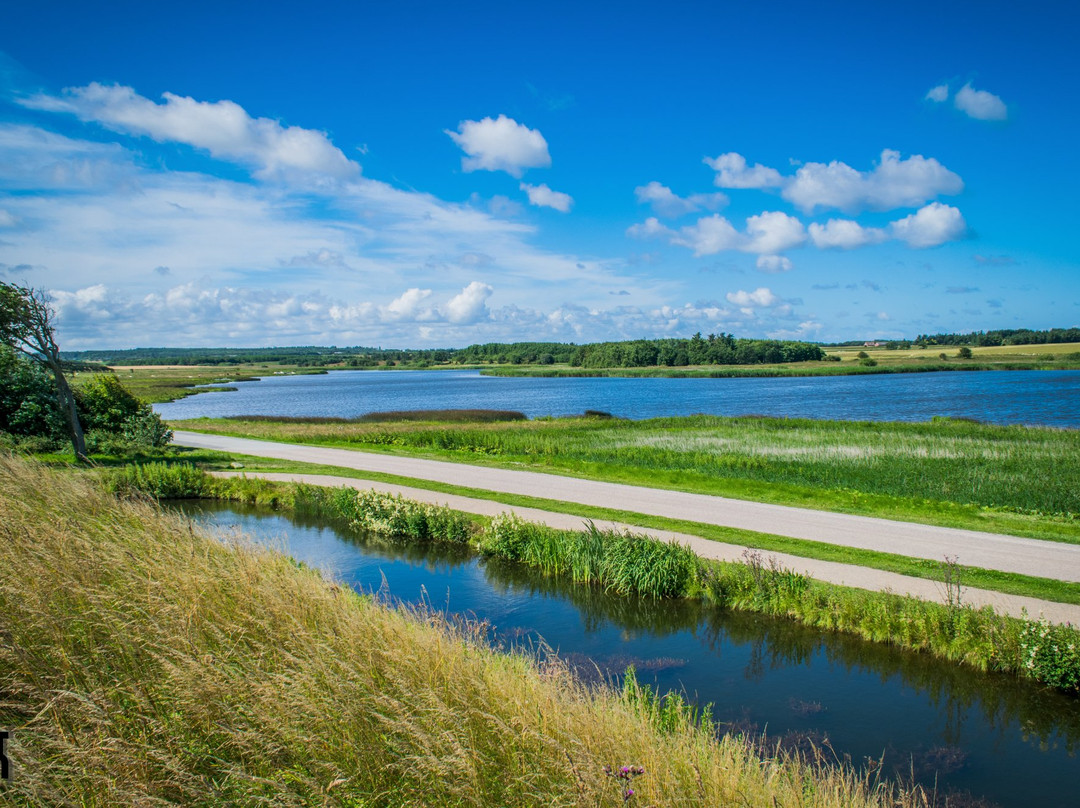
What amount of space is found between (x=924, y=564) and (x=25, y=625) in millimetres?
13849

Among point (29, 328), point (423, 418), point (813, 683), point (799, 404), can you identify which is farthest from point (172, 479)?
point (799, 404)

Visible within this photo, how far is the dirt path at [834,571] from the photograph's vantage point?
33.7 ft

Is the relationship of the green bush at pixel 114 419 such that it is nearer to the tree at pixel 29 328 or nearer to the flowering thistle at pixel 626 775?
the tree at pixel 29 328

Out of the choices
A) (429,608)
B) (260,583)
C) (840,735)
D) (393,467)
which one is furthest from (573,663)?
(393,467)

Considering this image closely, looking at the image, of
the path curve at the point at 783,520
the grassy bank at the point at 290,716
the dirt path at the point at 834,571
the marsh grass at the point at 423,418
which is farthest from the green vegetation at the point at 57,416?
the grassy bank at the point at 290,716

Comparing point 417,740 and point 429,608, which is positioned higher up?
point 417,740

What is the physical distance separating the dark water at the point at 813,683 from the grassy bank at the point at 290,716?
1099 mm

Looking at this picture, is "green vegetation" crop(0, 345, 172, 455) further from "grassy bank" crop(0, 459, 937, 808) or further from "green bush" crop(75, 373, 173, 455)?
"grassy bank" crop(0, 459, 937, 808)

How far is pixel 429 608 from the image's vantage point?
34.4 ft

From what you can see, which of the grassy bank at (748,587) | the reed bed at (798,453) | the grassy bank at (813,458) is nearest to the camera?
the grassy bank at (748,587)

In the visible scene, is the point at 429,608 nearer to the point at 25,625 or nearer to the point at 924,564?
the point at 25,625

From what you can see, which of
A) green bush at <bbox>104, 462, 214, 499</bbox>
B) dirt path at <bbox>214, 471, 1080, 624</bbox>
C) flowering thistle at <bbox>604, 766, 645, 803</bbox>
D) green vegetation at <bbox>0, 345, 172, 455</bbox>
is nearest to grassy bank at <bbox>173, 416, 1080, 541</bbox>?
dirt path at <bbox>214, 471, 1080, 624</bbox>

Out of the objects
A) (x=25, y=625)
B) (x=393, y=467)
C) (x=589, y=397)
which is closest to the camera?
(x=25, y=625)

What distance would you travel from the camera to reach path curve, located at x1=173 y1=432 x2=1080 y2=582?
43.3 feet
